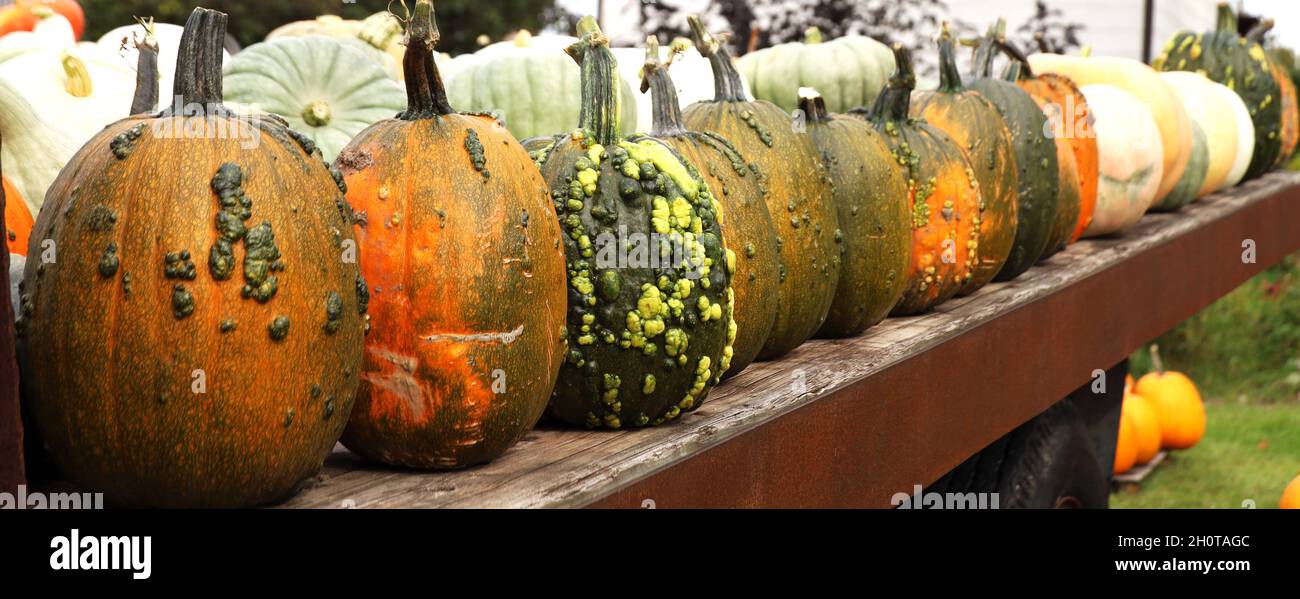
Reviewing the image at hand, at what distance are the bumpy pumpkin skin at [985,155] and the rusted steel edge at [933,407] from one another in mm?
132

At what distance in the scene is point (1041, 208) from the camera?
2832mm

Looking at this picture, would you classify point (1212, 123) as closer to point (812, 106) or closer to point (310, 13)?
point (812, 106)

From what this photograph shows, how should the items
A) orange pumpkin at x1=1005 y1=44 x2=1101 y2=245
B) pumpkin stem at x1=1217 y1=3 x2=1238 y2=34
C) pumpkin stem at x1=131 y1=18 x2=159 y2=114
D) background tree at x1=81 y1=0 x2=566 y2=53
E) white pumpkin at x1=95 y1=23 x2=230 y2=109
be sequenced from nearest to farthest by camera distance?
1. pumpkin stem at x1=131 y1=18 x2=159 y2=114
2. white pumpkin at x1=95 y1=23 x2=230 y2=109
3. orange pumpkin at x1=1005 y1=44 x2=1101 y2=245
4. pumpkin stem at x1=1217 y1=3 x2=1238 y2=34
5. background tree at x1=81 y1=0 x2=566 y2=53

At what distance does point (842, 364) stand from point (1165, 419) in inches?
159

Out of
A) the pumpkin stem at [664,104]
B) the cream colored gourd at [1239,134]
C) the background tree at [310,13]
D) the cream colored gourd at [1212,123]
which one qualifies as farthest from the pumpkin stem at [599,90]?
the background tree at [310,13]

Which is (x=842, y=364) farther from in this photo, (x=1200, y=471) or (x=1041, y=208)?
(x=1200, y=471)

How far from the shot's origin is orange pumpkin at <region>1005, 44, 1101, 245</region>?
3.04 metres

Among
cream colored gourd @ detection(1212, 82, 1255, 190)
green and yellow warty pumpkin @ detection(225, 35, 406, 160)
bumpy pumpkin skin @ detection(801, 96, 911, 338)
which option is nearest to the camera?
bumpy pumpkin skin @ detection(801, 96, 911, 338)

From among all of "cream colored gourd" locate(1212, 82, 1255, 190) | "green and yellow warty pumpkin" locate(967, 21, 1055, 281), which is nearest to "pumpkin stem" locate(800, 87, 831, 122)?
"green and yellow warty pumpkin" locate(967, 21, 1055, 281)

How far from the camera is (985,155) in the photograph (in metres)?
2.57

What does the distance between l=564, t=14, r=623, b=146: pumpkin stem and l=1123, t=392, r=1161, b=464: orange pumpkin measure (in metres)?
4.26

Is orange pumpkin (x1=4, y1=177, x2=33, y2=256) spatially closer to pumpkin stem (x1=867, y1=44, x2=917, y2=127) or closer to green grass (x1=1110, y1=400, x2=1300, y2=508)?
pumpkin stem (x1=867, y1=44, x2=917, y2=127)

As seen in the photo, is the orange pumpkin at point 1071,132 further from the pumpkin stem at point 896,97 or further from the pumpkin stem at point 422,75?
the pumpkin stem at point 422,75

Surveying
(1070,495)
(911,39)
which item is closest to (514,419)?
(1070,495)
